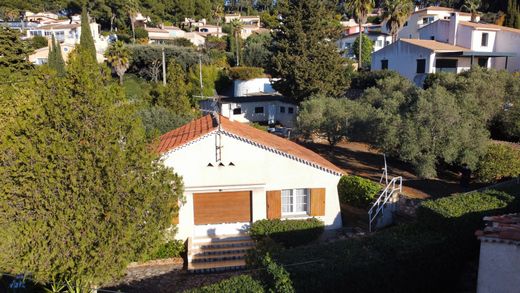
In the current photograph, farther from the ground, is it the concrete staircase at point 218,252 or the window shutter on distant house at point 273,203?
the window shutter on distant house at point 273,203

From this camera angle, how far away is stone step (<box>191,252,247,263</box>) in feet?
50.7

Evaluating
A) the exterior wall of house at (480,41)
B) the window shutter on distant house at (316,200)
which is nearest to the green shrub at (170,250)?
the window shutter on distant house at (316,200)

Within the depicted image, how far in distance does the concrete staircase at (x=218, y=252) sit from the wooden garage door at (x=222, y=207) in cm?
66

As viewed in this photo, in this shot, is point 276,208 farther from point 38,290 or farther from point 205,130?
point 38,290

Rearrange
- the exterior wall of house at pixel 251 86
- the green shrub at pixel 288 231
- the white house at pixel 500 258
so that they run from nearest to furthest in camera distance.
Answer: the white house at pixel 500 258 < the green shrub at pixel 288 231 < the exterior wall of house at pixel 251 86

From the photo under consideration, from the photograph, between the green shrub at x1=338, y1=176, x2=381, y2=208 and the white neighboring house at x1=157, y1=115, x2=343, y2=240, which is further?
the green shrub at x1=338, y1=176, x2=381, y2=208

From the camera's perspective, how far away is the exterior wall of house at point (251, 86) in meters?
56.8

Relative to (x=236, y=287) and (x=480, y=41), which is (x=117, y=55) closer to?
(x=480, y=41)

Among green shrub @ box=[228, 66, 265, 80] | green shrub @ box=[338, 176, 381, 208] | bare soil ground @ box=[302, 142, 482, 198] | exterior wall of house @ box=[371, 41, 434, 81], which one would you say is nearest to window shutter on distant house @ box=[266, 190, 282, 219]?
green shrub @ box=[338, 176, 381, 208]

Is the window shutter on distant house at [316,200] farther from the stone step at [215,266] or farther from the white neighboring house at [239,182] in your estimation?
the stone step at [215,266]

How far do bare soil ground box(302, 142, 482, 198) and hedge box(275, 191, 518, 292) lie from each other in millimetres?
8295

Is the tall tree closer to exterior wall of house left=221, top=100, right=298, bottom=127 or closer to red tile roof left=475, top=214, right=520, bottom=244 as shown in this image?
exterior wall of house left=221, top=100, right=298, bottom=127

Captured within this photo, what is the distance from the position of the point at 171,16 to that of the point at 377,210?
9302cm

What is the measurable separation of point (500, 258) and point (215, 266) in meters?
9.09
